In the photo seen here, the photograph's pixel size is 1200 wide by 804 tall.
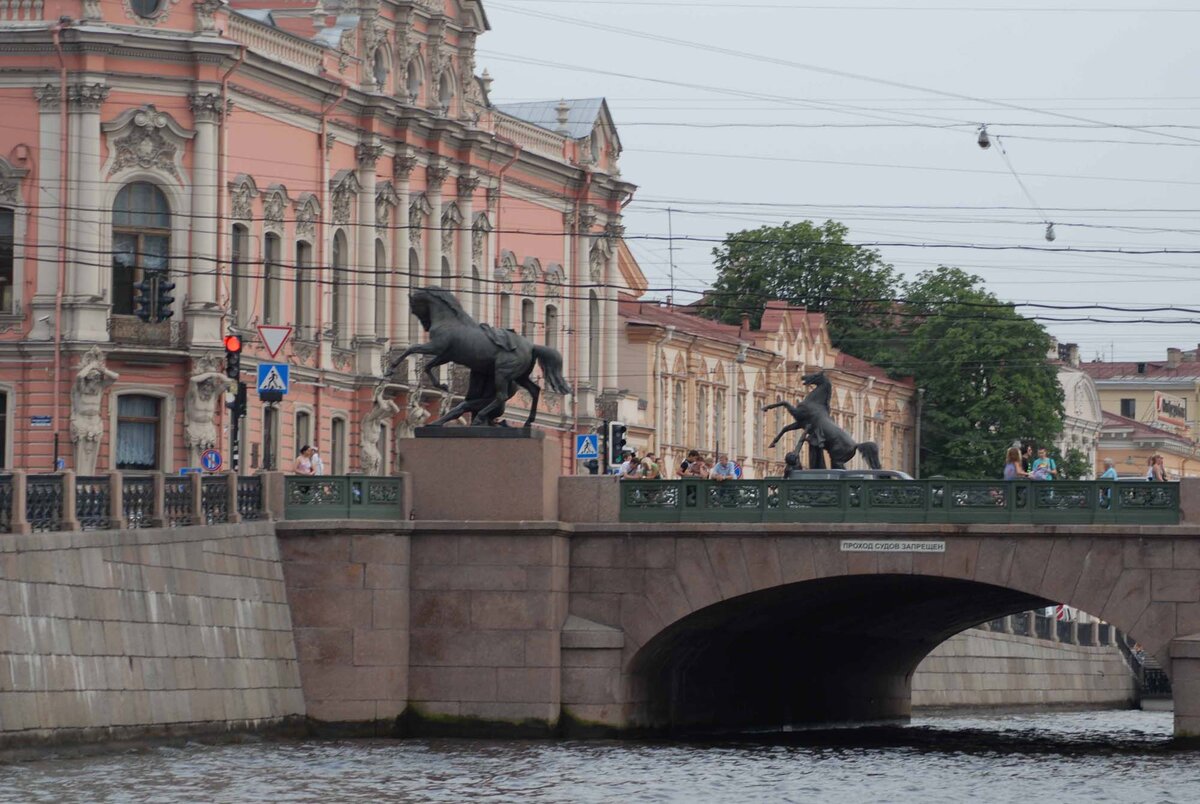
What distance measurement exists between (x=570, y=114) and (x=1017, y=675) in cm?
1718

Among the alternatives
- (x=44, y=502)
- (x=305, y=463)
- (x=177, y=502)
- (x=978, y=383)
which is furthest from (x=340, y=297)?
(x=978, y=383)

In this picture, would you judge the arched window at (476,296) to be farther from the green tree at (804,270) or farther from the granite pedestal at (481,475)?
the green tree at (804,270)

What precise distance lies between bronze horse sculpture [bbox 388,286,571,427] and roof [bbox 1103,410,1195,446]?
284 feet

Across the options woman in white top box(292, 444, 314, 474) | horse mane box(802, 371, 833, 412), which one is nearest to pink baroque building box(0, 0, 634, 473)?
woman in white top box(292, 444, 314, 474)

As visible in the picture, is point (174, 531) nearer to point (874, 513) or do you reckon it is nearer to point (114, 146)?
point (874, 513)

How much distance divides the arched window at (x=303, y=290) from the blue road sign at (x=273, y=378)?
14814 millimetres

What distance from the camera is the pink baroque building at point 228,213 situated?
173 ft

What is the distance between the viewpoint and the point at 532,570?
41.4 meters

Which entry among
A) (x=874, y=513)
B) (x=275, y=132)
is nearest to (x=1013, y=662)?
(x=275, y=132)

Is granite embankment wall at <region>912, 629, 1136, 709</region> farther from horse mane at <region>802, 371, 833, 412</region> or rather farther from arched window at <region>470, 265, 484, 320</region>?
horse mane at <region>802, 371, 833, 412</region>

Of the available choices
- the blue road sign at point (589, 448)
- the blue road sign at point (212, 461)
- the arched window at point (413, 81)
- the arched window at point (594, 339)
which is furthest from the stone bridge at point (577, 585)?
the arched window at point (594, 339)

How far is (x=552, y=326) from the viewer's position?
7062cm

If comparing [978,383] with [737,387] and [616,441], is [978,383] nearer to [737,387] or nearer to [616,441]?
[737,387]

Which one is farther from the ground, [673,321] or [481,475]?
[673,321]
